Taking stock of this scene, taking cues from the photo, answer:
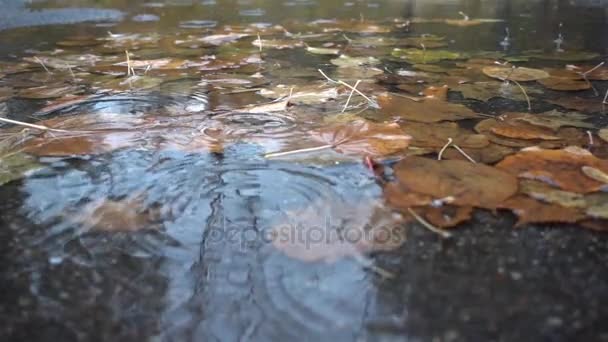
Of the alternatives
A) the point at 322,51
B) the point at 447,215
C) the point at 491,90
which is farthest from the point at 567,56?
the point at 447,215

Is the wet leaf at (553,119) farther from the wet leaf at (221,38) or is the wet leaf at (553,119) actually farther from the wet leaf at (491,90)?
the wet leaf at (221,38)

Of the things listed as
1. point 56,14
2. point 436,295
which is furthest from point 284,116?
point 56,14

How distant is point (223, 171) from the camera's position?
39.8 inches

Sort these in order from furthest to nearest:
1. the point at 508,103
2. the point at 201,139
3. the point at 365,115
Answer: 1. the point at 508,103
2. the point at 365,115
3. the point at 201,139

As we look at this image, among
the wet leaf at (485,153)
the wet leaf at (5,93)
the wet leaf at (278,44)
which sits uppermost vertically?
the wet leaf at (278,44)

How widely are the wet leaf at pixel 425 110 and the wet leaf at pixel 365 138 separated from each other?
134mm

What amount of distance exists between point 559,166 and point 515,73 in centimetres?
93

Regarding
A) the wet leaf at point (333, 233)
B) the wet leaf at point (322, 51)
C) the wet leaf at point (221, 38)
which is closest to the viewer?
the wet leaf at point (333, 233)

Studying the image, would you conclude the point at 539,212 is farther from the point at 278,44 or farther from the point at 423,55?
the point at 278,44

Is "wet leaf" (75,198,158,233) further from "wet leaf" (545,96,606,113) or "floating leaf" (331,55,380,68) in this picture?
"floating leaf" (331,55,380,68)

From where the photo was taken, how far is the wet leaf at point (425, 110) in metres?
1.29

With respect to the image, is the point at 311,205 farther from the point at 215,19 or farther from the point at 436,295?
the point at 215,19

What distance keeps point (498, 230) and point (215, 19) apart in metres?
3.64

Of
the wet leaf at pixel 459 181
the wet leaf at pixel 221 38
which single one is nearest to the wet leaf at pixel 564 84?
the wet leaf at pixel 459 181
